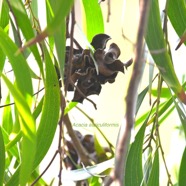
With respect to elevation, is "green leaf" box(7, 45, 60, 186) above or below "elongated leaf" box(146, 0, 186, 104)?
below

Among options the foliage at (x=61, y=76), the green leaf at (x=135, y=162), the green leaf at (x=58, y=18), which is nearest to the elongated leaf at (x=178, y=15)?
the foliage at (x=61, y=76)

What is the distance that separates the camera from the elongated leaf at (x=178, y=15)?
0.52m

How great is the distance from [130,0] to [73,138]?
36.3 inches

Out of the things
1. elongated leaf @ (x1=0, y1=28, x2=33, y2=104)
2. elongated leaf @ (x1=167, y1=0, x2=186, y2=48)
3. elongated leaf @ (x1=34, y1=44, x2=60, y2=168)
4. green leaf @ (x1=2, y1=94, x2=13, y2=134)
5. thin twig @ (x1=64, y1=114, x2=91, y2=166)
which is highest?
elongated leaf @ (x1=167, y1=0, x2=186, y2=48)

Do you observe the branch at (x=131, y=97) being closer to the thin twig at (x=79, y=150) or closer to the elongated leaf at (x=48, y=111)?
the elongated leaf at (x=48, y=111)

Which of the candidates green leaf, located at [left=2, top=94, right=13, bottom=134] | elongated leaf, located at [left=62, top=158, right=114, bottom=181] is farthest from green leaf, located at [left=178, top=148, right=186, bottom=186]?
green leaf, located at [left=2, top=94, right=13, bottom=134]

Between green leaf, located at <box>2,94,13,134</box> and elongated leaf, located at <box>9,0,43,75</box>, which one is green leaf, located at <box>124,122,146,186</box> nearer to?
elongated leaf, located at <box>9,0,43,75</box>

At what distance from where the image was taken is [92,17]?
2.22 feet

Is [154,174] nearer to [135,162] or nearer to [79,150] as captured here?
[135,162]

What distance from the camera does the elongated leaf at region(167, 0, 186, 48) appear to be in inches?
20.3

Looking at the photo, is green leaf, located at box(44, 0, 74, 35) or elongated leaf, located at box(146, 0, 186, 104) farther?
elongated leaf, located at box(146, 0, 186, 104)

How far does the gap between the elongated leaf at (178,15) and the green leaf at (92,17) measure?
0.16 metres

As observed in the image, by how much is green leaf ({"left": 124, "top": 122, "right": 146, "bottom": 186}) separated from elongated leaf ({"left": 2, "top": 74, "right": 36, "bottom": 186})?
0.49 ft

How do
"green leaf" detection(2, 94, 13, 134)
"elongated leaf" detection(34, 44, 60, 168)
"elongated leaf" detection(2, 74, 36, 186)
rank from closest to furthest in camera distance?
"elongated leaf" detection(2, 74, 36, 186) < "elongated leaf" detection(34, 44, 60, 168) < "green leaf" detection(2, 94, 13, 134)
